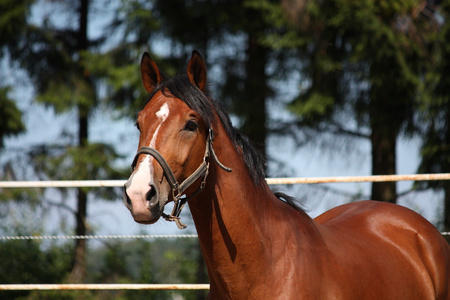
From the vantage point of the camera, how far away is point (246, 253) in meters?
2.48

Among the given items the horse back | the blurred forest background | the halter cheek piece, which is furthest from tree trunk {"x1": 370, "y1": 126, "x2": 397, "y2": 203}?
the halter cheek piece

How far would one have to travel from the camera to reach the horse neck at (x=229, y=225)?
247cm

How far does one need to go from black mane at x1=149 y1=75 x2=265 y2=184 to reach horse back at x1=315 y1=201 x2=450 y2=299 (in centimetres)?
55

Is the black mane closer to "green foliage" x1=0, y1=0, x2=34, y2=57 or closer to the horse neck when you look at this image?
the horse neck

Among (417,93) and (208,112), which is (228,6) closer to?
(417,93)

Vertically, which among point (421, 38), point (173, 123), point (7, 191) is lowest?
point (7, 191)

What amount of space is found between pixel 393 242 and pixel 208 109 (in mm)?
1560

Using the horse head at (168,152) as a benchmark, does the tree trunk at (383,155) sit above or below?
below

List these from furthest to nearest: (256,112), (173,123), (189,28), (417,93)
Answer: (189,28) < (256,112) < (417,93) < (173,123)

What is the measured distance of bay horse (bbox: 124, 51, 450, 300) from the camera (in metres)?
2.26

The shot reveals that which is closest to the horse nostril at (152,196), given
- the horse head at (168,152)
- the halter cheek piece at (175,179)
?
the horse head at (168,152)

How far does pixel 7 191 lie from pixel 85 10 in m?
4.43

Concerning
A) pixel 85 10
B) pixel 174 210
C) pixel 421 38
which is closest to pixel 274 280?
pixel 174 210

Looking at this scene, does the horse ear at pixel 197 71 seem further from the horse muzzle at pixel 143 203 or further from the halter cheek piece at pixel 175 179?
the horse muzzle at pixel 143 203
